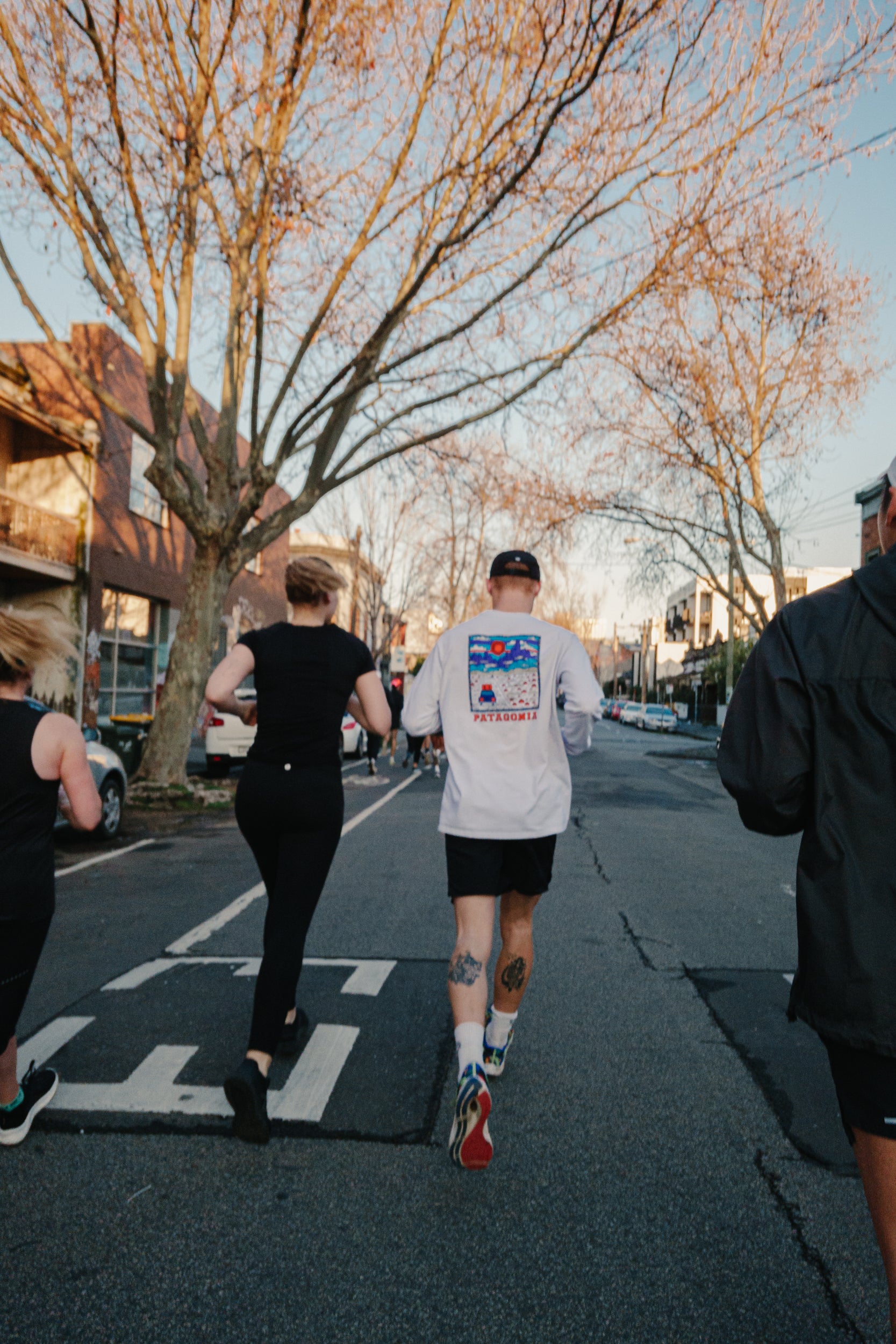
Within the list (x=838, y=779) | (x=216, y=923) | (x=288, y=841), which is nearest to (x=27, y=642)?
(x=288, y=841)

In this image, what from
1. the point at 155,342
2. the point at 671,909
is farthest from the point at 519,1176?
the point at 155,342

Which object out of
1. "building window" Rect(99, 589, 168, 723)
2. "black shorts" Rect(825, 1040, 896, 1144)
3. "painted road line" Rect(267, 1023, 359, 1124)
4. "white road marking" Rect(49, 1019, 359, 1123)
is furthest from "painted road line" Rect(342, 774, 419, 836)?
"black shorts" Rect(825, 1040, 896, 1144)

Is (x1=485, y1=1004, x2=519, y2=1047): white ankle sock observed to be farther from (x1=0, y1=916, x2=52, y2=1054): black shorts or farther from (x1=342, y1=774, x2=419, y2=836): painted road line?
(x1=342, y1=774, x2=419, y2=836): painted road line

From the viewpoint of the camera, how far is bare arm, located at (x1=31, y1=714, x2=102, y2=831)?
2.95 meters

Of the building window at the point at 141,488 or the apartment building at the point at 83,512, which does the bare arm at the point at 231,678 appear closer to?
the apartment building at the point at 83,512

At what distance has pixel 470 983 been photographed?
3320 mm

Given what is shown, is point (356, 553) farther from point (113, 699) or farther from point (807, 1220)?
point (807, 1220)

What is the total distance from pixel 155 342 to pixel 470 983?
35.2 ft

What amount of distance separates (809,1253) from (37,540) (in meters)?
17.9

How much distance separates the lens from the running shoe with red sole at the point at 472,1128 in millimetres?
2875

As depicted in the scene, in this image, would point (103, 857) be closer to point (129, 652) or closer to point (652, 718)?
point (129, 652)

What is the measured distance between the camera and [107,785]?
9.95 meters

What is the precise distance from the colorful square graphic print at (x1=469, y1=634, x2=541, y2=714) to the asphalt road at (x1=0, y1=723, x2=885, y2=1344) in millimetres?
1444

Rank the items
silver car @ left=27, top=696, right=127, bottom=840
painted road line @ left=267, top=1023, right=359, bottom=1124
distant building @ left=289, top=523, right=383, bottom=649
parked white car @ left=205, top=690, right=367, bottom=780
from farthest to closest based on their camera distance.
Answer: distant building @ left=289, top=523, right=383, bottom=649
parked white car @ left=205, top=690, right=367, bottom=780
silver car @ left=27, top=696, right=127, bottom=840
painted road line @ left=267, top=1023, right=359, bottom=1124
